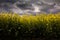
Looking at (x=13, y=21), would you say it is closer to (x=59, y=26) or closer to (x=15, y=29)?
(x=15, y=29)

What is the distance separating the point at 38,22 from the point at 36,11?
91cm

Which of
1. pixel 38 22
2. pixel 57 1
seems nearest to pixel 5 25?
pixel 38 22

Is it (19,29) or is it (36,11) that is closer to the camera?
(19,29)

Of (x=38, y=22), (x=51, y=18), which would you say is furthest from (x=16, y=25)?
(x=51, y=18)

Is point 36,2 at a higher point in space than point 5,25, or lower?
higher

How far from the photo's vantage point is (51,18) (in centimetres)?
355

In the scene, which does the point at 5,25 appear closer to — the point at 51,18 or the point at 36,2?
the point at 51,18

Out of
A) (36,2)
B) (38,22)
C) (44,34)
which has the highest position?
(36,2)

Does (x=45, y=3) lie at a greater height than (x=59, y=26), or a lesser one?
greater

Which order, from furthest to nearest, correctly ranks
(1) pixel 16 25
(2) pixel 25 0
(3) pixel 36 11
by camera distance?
(2) pixel 25 0 < (3) pixel 36 11 < (1) pixel 16 25

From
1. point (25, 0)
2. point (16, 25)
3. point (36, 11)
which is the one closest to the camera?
point (16, 25)

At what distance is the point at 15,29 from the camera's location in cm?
347

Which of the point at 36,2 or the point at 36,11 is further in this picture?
the point at 36,2

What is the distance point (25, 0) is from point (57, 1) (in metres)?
0.81
